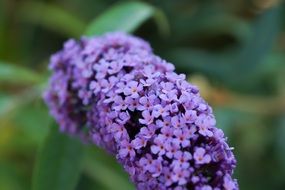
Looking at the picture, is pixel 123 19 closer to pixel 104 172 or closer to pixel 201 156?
pixel 104 172

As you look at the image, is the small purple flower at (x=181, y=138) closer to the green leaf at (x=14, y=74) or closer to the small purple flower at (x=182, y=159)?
the small purple flower at (x=182, y=159)

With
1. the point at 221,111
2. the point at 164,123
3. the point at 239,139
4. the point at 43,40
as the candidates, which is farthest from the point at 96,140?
the point at 43,40

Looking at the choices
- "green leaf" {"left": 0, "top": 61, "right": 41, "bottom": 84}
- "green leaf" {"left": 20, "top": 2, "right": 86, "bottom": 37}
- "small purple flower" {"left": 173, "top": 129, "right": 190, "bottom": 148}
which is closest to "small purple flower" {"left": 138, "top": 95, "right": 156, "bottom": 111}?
"small purple flower" {"left": 173, "top": 129, "right": 190, "bottom": 148}

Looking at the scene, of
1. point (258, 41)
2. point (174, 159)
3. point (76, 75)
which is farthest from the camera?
point (258, 41)

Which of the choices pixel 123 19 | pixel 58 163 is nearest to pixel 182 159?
pixel 58 163

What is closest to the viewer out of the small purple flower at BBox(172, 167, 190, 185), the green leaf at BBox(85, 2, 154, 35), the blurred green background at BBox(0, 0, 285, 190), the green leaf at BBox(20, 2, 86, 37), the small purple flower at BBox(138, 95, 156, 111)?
the small purple flower at BBox(172, 167, 190, 185)

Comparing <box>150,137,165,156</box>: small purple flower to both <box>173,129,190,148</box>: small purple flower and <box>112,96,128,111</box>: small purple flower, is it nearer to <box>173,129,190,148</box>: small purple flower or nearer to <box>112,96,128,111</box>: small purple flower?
<box>173,129,190,148</box>: small purple flower

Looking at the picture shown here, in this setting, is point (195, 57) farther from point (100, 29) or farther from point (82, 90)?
point (82, 90)

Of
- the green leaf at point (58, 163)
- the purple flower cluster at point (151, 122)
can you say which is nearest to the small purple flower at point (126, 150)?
the purple flower cluster at point (151, 122)
